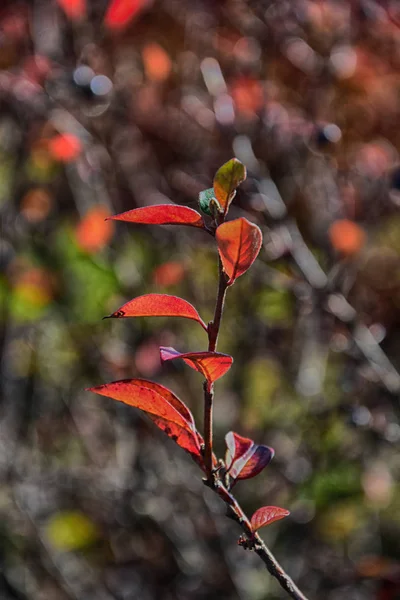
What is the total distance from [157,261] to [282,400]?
69 cm

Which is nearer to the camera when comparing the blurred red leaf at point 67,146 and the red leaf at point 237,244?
the red leaf at point 237,244

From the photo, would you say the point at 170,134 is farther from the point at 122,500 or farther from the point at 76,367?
the point at 122,500

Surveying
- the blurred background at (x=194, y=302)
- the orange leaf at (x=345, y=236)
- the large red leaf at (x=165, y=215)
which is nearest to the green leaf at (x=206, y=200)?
the large red leaf at (x=165, y=215)

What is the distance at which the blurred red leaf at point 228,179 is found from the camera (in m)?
0.49

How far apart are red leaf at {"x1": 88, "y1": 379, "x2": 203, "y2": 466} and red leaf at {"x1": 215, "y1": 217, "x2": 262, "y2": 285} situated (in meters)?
0.13

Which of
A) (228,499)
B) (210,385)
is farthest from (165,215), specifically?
(228,499)

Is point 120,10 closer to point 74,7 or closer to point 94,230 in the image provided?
point 74,7

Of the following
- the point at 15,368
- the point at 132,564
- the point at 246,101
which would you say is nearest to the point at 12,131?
the point at 15,368

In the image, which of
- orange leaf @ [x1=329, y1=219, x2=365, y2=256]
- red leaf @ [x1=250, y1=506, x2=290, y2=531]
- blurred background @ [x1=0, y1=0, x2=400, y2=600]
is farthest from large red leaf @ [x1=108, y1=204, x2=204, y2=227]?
orange leaf @ [x1=329, y1=219, x2=365, y2=256]

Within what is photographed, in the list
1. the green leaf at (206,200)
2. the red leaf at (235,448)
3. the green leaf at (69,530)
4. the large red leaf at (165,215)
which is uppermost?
the green leaf at (206,200)

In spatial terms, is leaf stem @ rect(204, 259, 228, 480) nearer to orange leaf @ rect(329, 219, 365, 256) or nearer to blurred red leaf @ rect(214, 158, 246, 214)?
blurred red leaf @ rect(214, 158, 246, 214)

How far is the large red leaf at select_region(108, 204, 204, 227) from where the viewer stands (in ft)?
1.69

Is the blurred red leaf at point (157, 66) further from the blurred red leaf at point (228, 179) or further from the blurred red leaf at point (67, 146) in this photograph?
the blurred red leaf at point (228, 179)

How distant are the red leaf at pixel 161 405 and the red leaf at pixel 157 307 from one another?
0.06 metres
